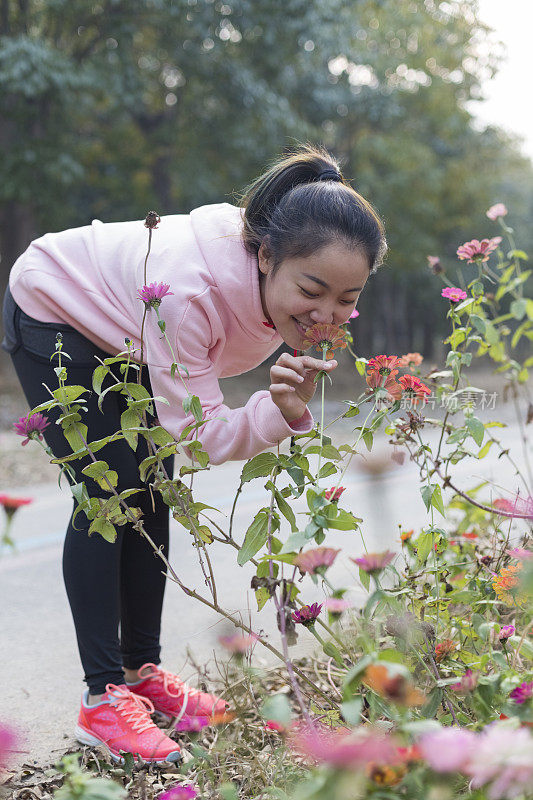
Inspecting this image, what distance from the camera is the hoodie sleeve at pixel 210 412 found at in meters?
1.44

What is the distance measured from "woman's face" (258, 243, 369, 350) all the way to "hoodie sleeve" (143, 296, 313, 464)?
15 cm

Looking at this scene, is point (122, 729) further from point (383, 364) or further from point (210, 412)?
point (383, 364)

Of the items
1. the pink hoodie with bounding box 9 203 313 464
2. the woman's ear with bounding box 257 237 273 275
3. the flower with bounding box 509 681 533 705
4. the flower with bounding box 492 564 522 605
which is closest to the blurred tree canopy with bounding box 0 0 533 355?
the pink hoodie with bounding box 9 203 313 464

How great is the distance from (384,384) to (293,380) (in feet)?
0.53

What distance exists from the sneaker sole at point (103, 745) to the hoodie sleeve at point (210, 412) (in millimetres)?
620

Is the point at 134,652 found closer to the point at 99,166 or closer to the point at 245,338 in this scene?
the point at 245,338

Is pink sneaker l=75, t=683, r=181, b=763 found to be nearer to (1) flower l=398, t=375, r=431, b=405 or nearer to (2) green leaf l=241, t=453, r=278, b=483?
(2) green leaf l=241, t=453, r=278, b=483

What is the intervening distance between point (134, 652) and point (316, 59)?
9.92 m

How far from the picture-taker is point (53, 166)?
9156 mm

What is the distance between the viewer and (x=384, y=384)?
54.1 inches

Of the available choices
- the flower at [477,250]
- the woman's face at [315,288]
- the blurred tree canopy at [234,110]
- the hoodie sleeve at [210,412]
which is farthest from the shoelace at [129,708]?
the blurred tree canopy at [234,110]

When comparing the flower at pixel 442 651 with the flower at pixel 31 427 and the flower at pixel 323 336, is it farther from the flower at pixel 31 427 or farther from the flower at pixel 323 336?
the flower at pixel 31 427

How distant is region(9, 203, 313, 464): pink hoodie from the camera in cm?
147

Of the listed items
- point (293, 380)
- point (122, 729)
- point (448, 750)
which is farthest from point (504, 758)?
point (122, 729)
